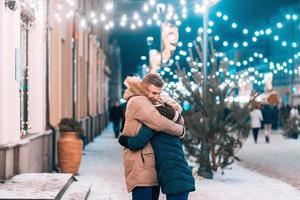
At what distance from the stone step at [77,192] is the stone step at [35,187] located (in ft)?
0.29

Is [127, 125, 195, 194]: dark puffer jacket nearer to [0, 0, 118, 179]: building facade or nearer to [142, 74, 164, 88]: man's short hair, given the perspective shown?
→ [142, 74, 164, 88]: man's short hair

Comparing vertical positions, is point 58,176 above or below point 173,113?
below

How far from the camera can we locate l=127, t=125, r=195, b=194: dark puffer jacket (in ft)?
18.7

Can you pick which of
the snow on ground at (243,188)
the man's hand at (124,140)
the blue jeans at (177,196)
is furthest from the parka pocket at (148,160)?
the snow on ground at (243,188)

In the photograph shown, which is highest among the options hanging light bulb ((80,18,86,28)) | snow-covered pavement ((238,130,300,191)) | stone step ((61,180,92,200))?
hanging light bulb ((80,18,86,28))

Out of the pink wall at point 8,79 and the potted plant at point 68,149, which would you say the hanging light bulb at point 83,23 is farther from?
the pink wall at point 8,79

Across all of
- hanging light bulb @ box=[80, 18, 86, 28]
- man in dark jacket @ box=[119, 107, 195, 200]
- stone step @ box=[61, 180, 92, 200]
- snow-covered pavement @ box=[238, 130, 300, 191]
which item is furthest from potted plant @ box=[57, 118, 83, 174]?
hanging light bulb @ box=[80, 18, 86, 28]

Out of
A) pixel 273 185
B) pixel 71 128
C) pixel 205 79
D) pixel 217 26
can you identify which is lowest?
pixel 273 185

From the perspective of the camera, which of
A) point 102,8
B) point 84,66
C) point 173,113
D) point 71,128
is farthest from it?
point 102,8

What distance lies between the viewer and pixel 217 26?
35.8 meters

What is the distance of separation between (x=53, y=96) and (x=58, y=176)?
15.7ft

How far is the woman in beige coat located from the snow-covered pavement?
7476mm

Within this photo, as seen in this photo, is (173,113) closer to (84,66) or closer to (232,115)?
(232,115)

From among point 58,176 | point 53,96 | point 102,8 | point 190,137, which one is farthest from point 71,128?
point 102,8
